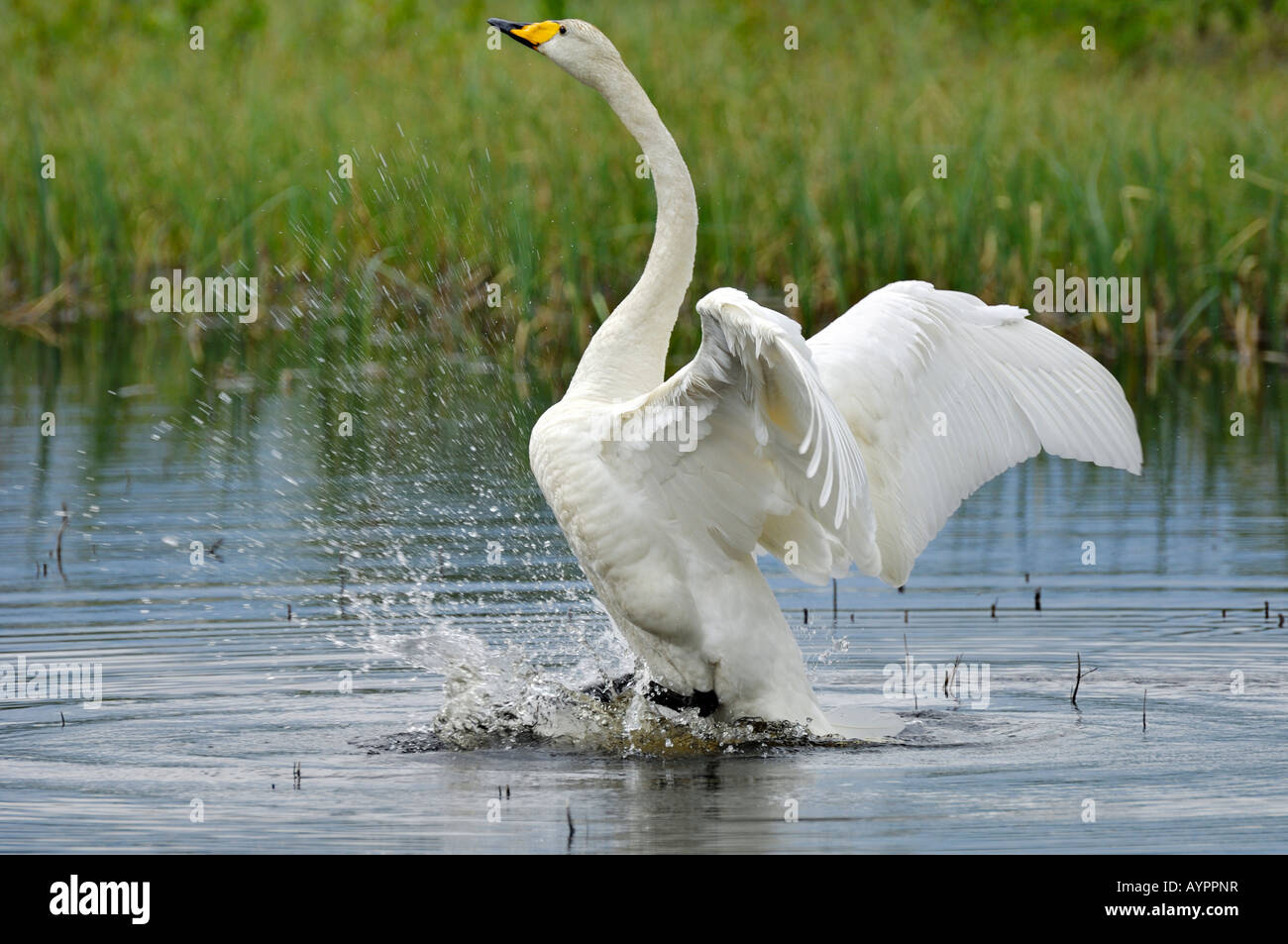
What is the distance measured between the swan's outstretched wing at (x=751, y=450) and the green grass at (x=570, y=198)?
21.3ft

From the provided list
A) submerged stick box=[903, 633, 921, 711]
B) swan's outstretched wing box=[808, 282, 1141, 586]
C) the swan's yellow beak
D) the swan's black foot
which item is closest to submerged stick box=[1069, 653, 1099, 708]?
submerged stick box=[903, 633, 921, 711]

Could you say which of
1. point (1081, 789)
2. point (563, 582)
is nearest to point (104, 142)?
point (563, 582)

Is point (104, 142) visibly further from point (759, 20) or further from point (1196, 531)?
point (1196, 531)

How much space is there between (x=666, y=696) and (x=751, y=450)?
103 centimetres

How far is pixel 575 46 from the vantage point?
7.10 m

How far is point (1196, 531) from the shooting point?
971 centimetres

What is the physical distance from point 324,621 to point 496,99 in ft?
25.8
